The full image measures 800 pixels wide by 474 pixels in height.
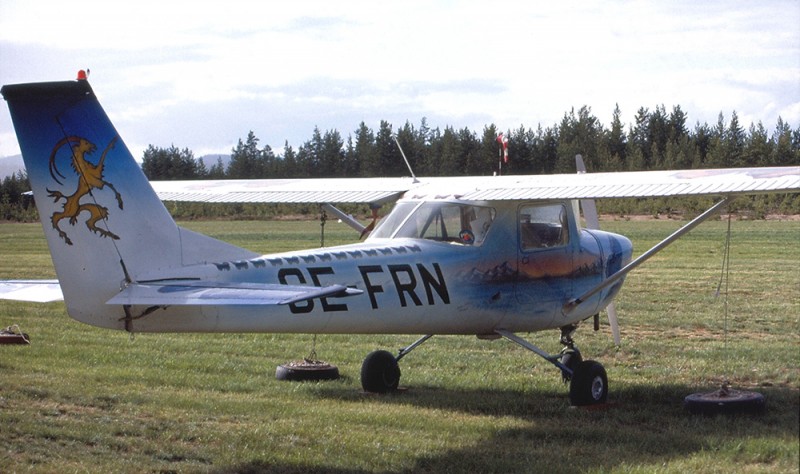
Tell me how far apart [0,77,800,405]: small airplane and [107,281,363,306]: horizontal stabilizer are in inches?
0.5

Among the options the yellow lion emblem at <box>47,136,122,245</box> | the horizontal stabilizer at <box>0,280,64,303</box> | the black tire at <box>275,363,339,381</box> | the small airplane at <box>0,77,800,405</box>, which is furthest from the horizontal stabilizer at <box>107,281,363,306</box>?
the black tire at <box>275,363,339,381</box>

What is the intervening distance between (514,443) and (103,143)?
399cm

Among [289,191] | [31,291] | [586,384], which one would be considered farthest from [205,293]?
[289,191]

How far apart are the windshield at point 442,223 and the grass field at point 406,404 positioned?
5.42 ft

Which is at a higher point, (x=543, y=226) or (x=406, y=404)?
(x=543, y=226)

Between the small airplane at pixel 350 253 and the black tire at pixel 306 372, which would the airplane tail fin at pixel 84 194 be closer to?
the small airplane at pixel 350 253

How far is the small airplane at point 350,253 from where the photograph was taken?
7727 mm

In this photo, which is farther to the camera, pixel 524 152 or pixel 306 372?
pixel 524 152

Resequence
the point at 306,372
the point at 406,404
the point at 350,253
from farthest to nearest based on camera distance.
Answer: the point at 306,372 < the point at 406,404 < the point at 350,253

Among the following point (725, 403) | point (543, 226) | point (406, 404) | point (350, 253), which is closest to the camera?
point (725, 403)

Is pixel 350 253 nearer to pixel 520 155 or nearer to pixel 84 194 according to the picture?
pixel 84 194

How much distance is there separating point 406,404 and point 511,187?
2386 millimetres

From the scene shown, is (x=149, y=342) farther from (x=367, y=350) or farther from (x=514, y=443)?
(x=514, y=443)

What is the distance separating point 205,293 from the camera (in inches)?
300
